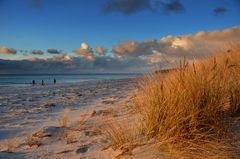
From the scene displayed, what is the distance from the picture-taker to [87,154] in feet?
10.7

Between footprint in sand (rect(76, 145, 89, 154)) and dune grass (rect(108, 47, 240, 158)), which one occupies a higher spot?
dune grass (rect(108, 47, 240, 158))

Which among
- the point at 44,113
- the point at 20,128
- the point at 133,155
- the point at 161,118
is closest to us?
the point at 133,155

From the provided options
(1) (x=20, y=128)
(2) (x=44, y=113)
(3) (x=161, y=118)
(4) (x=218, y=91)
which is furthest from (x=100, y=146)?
(2) (x=44, y=113)

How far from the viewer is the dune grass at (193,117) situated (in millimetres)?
2686

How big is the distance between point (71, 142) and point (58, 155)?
1.52ft

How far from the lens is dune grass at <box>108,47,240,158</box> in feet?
8.81

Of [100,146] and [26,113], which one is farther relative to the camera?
[26,113]

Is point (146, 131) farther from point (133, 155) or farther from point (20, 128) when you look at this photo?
point (20, 128)

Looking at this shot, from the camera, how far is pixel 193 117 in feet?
9.53

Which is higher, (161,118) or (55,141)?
(161,118)

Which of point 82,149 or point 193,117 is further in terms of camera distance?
point 82,149

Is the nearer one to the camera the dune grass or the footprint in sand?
the dune grass

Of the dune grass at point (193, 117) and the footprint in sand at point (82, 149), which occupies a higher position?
the dune grass at point (193, 117)

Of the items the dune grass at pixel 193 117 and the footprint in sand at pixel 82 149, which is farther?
the footprint in sand at pixel 82 149
